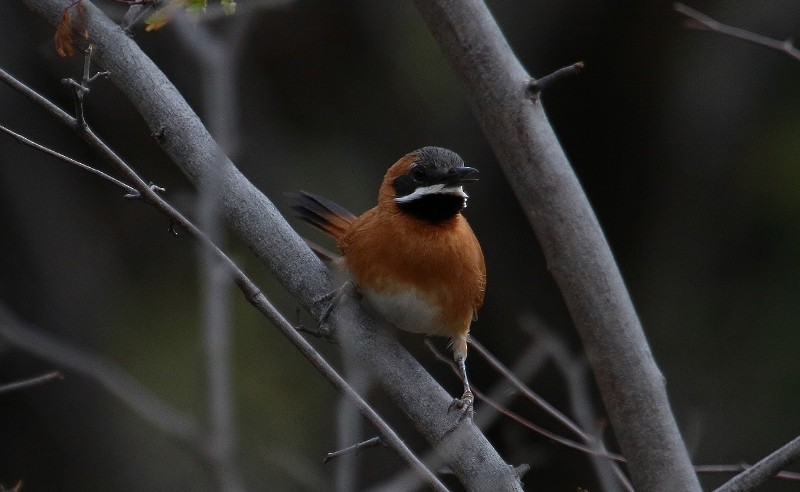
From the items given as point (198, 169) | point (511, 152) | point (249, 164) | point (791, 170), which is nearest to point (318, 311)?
point (198, 169)

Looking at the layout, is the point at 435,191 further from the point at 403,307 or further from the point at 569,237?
the point at 569,237

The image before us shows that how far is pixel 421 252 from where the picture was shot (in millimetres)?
4258

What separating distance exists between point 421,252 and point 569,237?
946 mm

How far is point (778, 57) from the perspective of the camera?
26.7 feet

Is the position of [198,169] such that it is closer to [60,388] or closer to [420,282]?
[420,282]

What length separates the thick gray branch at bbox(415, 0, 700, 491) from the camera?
3.36m

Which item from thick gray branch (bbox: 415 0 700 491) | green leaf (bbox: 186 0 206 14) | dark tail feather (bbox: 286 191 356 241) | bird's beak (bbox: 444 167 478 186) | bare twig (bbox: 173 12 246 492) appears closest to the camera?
bare twig (bbox: 173 12 246 492)

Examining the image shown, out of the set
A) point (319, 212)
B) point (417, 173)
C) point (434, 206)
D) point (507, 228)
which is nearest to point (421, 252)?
point (434, 206)

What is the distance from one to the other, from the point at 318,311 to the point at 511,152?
853 millimetres

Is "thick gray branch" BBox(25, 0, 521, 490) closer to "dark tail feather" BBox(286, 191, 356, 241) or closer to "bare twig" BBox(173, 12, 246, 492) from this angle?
"bare twig" BBox(173, 12, 246, 492)

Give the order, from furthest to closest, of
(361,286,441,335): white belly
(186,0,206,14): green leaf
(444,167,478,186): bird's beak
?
(444,167,478,186): bird's beak
(361,286,441,335): white belly
(186,0,206,14): green leaf

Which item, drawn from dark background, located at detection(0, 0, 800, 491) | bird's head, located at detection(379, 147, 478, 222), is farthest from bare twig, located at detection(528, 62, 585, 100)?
dark background, located at detection(0, 0, 800, 491)

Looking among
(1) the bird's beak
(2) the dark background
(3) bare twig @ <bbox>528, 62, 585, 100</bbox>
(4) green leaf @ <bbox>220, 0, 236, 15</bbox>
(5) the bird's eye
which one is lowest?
(2) the dark background

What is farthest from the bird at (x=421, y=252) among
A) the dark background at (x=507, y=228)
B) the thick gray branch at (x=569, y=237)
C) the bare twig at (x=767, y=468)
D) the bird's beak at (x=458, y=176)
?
the dark background at (x=507, y=228)
